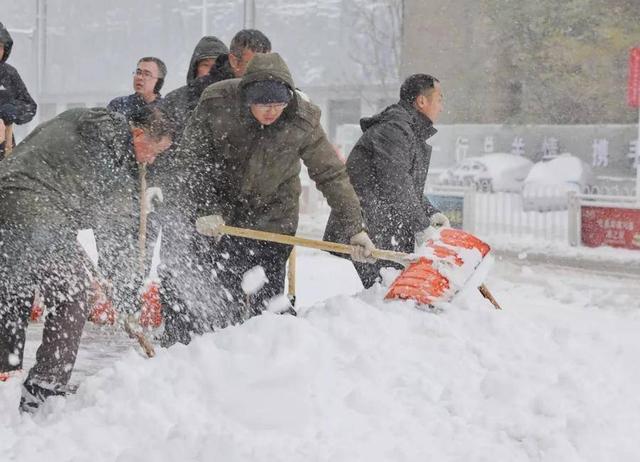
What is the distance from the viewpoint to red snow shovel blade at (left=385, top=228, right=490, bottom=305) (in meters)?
4.09

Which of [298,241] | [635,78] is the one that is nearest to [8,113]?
[298,241]

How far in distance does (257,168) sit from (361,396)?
1.32 m

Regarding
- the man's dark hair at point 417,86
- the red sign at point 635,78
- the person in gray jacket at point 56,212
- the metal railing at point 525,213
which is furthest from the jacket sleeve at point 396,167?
the red sign at point 635,78

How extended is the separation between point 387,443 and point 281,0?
93.4 feet

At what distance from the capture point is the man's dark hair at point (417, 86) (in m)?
4.92

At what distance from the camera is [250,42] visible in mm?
4980

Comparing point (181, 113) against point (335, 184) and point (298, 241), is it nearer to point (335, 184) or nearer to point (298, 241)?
point (335, 184)

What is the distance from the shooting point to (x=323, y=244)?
4.26 meters

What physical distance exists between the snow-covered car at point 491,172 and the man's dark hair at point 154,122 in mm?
16476

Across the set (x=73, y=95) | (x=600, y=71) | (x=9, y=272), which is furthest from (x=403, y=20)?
(x=9, y=272)

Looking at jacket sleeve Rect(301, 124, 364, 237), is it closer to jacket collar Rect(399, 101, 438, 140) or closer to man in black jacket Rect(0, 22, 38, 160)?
jacket collar Rect(399, 101, 438, 140)

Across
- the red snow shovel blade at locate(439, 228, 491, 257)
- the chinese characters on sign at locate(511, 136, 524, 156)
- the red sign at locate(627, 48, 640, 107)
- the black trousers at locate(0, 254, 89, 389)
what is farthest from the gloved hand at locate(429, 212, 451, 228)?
the chinese characters on sign at locate(511, 136, 524, 156)

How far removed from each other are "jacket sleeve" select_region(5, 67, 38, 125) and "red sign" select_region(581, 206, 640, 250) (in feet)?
28.5

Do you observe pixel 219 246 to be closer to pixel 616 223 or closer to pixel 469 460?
pixel 469 460
